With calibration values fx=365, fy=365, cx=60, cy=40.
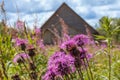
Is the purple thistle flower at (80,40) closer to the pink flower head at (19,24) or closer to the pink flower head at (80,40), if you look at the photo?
the pink flower head at (80,40)

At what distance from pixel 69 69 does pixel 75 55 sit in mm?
151

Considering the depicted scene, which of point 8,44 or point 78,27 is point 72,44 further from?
point 78,27

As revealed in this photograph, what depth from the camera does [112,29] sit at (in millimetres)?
2559

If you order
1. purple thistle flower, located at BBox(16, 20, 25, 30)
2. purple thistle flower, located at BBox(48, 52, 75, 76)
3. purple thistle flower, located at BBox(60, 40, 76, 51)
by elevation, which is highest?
purple thistle flower, located at BBox(16, 20, 25, 30)

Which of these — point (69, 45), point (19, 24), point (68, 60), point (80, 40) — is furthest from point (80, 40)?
point (19, 24)

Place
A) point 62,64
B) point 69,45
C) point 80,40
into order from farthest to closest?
point 80,40, point 69,45, point 62,64

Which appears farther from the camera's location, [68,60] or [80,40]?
[80,40]

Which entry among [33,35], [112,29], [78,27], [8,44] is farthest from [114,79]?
[78,27]

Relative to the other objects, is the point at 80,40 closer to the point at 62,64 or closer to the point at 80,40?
the point at 80,40

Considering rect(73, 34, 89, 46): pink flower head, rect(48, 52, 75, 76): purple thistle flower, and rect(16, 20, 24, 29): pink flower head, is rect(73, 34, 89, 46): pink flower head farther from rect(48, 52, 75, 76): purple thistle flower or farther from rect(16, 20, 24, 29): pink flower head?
rect(16, 20, 24, 29): pink flower head

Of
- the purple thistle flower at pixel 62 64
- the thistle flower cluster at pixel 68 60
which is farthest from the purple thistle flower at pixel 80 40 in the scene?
the purple thistle flower at pixel 62 64

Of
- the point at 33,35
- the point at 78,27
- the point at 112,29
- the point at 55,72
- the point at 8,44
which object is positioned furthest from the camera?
the point at 78,27

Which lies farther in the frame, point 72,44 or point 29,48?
point 29,48

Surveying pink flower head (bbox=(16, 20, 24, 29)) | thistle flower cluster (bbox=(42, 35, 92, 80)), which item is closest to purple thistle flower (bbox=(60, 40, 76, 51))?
thistle flower cluster (bbox=(42, 35, 92, 80))
